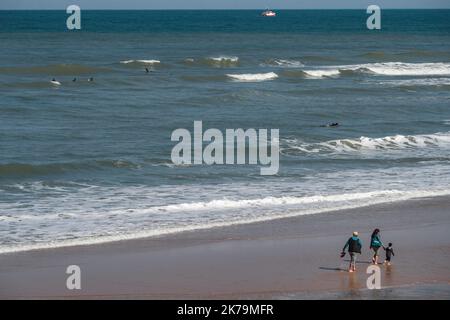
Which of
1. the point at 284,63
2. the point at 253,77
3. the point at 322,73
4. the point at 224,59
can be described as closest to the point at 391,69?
the point at 322,73

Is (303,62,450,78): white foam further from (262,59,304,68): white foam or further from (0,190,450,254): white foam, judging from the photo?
(0,190,450,254): white foam

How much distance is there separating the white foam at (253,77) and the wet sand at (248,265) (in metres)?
37.0

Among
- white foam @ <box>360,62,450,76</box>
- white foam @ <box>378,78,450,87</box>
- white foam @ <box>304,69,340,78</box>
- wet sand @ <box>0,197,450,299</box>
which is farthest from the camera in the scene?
white foam @ <box>360,62,450,76</box>

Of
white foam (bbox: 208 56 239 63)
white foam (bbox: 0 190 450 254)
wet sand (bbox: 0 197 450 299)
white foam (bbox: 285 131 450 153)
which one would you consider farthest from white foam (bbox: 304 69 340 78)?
wet sand (bbox: 0 197 450 299)

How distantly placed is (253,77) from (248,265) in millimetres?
42292

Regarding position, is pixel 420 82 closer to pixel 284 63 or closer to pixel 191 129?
pixel 284 63

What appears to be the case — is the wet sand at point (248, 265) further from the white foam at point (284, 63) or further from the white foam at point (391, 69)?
the white foam at point (284, 63)

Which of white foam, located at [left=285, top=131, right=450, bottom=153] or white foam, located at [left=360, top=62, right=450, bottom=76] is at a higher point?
white foam, located at [left=360, top=62, right=450, bottom=76]

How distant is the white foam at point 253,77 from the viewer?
59.1m

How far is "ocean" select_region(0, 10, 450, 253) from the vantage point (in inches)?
919

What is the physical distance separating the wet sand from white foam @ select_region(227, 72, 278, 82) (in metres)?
37.0

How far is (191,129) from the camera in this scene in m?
36.6

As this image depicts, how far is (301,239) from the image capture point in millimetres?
20625

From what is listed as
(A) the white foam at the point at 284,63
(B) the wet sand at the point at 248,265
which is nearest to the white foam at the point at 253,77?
(A) the white foam at the point at 284,63
